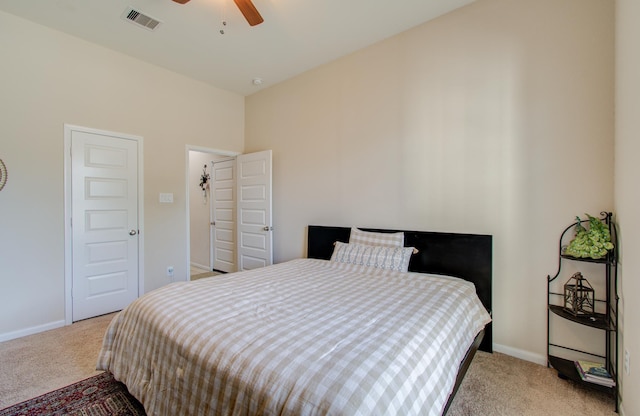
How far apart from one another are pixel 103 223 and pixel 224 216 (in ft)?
6.48

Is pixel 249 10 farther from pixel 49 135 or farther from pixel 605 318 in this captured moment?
pixel 605 318

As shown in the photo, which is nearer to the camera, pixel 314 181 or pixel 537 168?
pixel 537 168

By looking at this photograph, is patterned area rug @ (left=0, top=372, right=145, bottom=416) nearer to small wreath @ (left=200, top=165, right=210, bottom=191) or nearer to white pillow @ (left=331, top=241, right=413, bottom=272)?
white pillow @ (left=331, top=241, right=413, bottom=272)

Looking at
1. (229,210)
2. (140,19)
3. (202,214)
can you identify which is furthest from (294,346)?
(202,214)

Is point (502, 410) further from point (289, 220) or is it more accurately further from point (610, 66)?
point (289, 220)

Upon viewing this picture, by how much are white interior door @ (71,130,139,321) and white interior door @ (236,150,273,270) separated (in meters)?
1.41

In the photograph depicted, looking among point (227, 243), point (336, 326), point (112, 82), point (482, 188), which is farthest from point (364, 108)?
point (227, 243)

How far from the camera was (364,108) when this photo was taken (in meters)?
3.19

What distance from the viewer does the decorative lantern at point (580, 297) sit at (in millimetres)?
1952

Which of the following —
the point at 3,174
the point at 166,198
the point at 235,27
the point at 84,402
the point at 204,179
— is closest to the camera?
the point at 84,402

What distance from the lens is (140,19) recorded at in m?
2.70

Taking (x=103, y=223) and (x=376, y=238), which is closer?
(x=376, y=238)

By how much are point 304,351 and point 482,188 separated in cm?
213

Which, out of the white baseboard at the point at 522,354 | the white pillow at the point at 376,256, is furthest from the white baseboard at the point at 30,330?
the white baseboard at the point at 522,354
